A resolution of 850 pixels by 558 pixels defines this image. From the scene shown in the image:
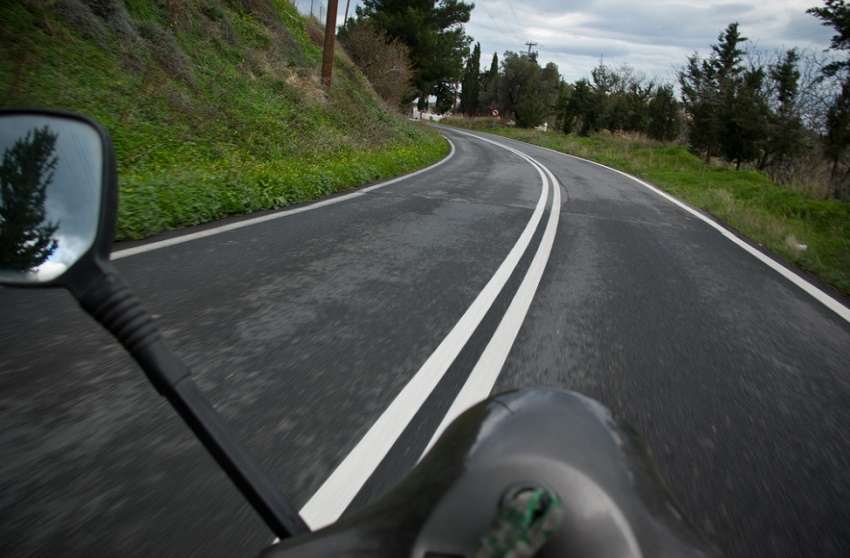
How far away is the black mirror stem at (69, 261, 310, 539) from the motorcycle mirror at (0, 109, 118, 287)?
96 millimetres

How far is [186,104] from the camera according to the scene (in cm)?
1284

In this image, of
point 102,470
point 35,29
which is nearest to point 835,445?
point 102,470

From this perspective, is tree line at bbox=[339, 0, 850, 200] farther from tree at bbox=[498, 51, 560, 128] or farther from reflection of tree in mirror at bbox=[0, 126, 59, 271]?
reflection of tree in mirror at bbox=[0, 126, 59, 271]

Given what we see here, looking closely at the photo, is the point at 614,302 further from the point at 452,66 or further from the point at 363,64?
the point at 452,66

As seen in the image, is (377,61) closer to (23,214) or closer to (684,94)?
(684,94)

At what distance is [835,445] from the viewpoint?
9.52 ft

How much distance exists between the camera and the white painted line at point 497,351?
2.97m

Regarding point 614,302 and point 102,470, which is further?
point 614,302

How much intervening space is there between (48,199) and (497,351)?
10.0 feet

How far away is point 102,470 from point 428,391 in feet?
5.34

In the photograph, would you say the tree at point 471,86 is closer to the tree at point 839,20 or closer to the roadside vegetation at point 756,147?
the roadside vegetation at point 756,147

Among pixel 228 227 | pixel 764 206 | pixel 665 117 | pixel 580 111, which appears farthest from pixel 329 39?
pixel 580 111

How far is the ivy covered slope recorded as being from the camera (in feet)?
25.6

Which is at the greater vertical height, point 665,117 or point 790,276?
point 665,117
